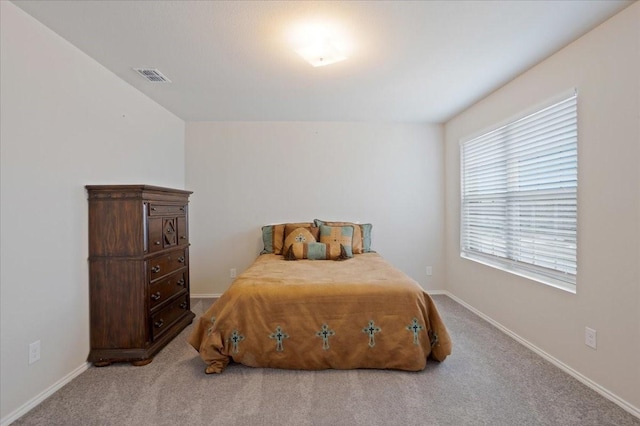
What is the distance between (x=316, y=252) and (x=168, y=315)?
155cm

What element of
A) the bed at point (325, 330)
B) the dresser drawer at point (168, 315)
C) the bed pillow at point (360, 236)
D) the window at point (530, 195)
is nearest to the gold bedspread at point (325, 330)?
the bed at point (325, 330)

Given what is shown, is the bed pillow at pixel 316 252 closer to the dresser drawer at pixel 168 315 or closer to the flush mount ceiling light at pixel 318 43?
the dresser drawer at pixel 168 315

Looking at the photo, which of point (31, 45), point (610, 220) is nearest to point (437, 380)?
point (610, 220)

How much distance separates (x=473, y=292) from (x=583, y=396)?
5.11 ft

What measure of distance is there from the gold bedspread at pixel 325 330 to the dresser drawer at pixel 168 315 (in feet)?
1.93

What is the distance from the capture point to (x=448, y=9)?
1769 millimetres

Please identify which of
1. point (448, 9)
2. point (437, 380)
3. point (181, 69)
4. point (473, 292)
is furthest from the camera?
point (473, 292)

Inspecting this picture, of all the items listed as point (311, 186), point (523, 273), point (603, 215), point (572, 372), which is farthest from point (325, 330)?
point (311, 186)

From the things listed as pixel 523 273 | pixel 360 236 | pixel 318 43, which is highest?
pixel 318 43

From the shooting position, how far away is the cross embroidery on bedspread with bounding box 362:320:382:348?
83.8 inches

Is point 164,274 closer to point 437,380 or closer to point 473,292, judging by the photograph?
point 437,380

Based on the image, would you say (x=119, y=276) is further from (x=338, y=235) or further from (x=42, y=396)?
(x=338, y=235)

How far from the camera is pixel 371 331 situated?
7.00 ft

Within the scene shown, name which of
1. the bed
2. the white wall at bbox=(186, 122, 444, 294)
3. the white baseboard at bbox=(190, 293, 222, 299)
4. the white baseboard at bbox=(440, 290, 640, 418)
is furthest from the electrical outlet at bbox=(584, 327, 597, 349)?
the white baseboard at bbox=(190, 293, 222, 299)
